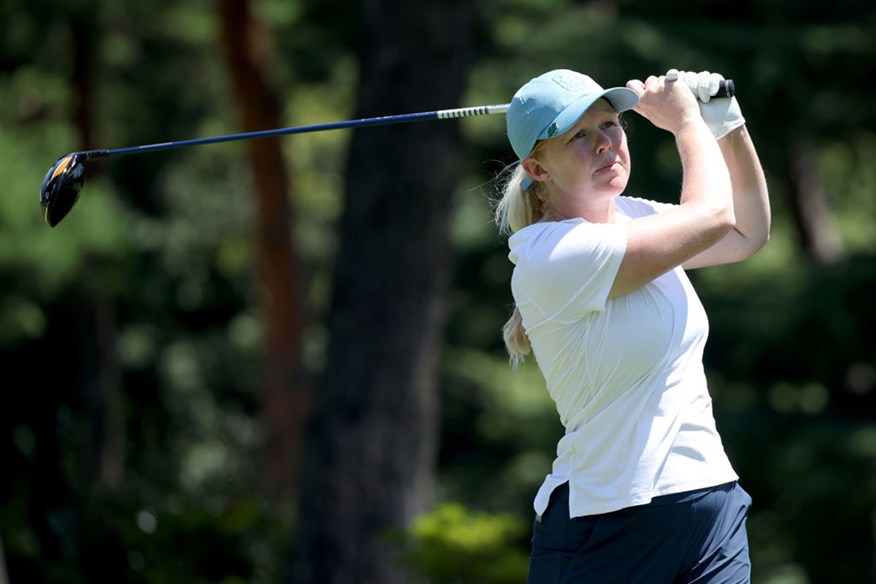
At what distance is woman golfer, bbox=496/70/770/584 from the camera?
2.55 m

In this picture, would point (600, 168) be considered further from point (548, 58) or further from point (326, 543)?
point (548, 58)

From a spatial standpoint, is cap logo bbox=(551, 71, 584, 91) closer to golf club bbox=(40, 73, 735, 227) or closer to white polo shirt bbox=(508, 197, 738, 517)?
white polo shirt bbox=(508, 197, 738, 517)

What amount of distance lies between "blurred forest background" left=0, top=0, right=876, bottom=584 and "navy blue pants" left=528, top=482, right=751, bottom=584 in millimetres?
817

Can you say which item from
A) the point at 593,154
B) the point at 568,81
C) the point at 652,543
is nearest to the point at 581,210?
the point at 593,154

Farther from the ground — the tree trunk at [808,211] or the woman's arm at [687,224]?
the woman's arm at [687,224]

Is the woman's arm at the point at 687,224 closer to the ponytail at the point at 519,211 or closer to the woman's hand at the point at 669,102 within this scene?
the woman's hand at the point at 669,102

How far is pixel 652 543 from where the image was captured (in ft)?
8.52

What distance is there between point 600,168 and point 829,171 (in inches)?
640

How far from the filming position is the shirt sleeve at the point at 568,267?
8.30 ft

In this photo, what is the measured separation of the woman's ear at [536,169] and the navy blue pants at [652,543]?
1.91ft

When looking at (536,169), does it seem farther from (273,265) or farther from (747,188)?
(273,265)

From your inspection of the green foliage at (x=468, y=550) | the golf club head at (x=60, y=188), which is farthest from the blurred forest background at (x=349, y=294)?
the golf club head at (x=60, y=188)

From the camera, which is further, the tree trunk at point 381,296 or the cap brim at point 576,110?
the tree trunk at point 381,296

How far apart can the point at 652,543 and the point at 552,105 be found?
0.82 meters
